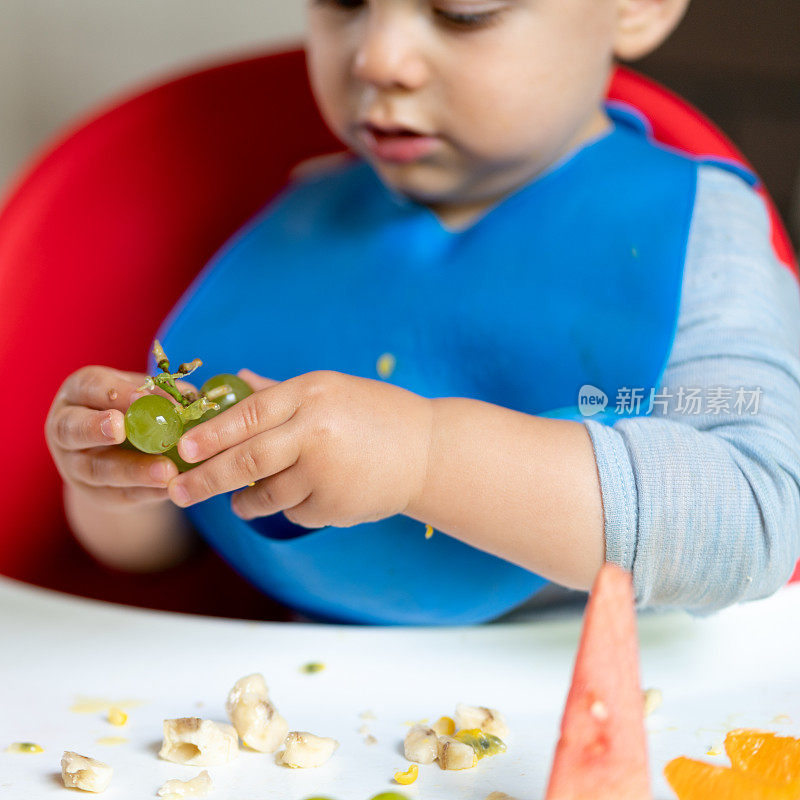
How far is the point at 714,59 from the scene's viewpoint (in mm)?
1142

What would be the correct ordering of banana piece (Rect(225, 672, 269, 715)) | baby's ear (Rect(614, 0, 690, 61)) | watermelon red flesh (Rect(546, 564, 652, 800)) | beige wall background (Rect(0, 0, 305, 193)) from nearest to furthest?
watermelon red flesh (Rect(546, 564, 652, 800)), banana piece (Rect(225, 672, 269, 715)), baby's ear (Rect(614, 0, 690, 61)), beige wall background (Rect(0, 0, 305, 193))

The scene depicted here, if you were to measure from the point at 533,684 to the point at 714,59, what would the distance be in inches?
33.4

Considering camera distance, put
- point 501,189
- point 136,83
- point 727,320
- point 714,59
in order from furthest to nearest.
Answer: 1. point 136,83
2. point 714,59
3. point 501,189
4. point 727,320

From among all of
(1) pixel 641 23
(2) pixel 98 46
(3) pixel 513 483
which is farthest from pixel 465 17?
(2) pixel 98 46

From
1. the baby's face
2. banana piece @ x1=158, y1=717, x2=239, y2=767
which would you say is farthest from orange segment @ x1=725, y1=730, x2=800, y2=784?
the baby's face

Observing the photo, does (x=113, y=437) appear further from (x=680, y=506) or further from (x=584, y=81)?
(x=584, y=81)

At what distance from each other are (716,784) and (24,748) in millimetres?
287

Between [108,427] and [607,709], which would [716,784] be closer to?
[607,709]

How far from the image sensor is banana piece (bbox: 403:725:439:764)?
44 centimetres

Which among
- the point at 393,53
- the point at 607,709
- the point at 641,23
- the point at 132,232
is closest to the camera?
the point at 607,709

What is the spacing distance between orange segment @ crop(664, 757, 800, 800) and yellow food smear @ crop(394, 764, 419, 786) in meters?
0.10

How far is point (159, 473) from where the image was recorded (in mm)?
463

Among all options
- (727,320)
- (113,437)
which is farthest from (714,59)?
(113,437)

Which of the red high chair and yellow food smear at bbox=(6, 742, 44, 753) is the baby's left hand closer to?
yellow food smear at bbox=(6, 742, 44, 753)
